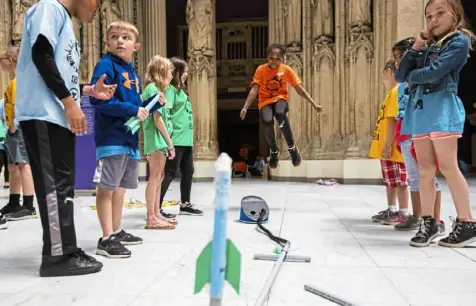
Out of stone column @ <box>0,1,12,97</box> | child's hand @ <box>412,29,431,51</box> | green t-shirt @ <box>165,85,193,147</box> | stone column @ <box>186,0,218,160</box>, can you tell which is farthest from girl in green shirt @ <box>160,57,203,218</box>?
stone column @ <box>0,1,12,97</box>

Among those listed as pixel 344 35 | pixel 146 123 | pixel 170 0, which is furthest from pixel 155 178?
pixel 170 0

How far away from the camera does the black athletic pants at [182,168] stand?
11.9 ft

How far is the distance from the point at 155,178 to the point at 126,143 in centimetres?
76

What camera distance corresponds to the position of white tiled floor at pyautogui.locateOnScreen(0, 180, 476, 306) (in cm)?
154

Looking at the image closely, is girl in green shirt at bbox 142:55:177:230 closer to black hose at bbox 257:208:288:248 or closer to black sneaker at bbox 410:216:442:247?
black hose at bbox 257:208:288:248

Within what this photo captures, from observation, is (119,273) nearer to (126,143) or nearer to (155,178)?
(126,143)

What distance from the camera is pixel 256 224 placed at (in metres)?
3.25

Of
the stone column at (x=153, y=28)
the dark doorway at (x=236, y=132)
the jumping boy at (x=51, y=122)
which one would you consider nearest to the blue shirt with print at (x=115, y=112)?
the jumping boy at (x=51, y=122)

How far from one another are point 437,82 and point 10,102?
342cm

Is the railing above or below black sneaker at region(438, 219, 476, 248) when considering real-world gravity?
above

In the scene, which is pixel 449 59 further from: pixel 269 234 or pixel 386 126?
pixel 269 234

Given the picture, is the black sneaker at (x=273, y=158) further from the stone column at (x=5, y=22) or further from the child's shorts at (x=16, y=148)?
the stone column at (x=5, y=22)

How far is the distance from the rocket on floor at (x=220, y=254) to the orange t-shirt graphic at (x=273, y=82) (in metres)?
3.35

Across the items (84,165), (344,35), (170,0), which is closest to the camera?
(84,165)
